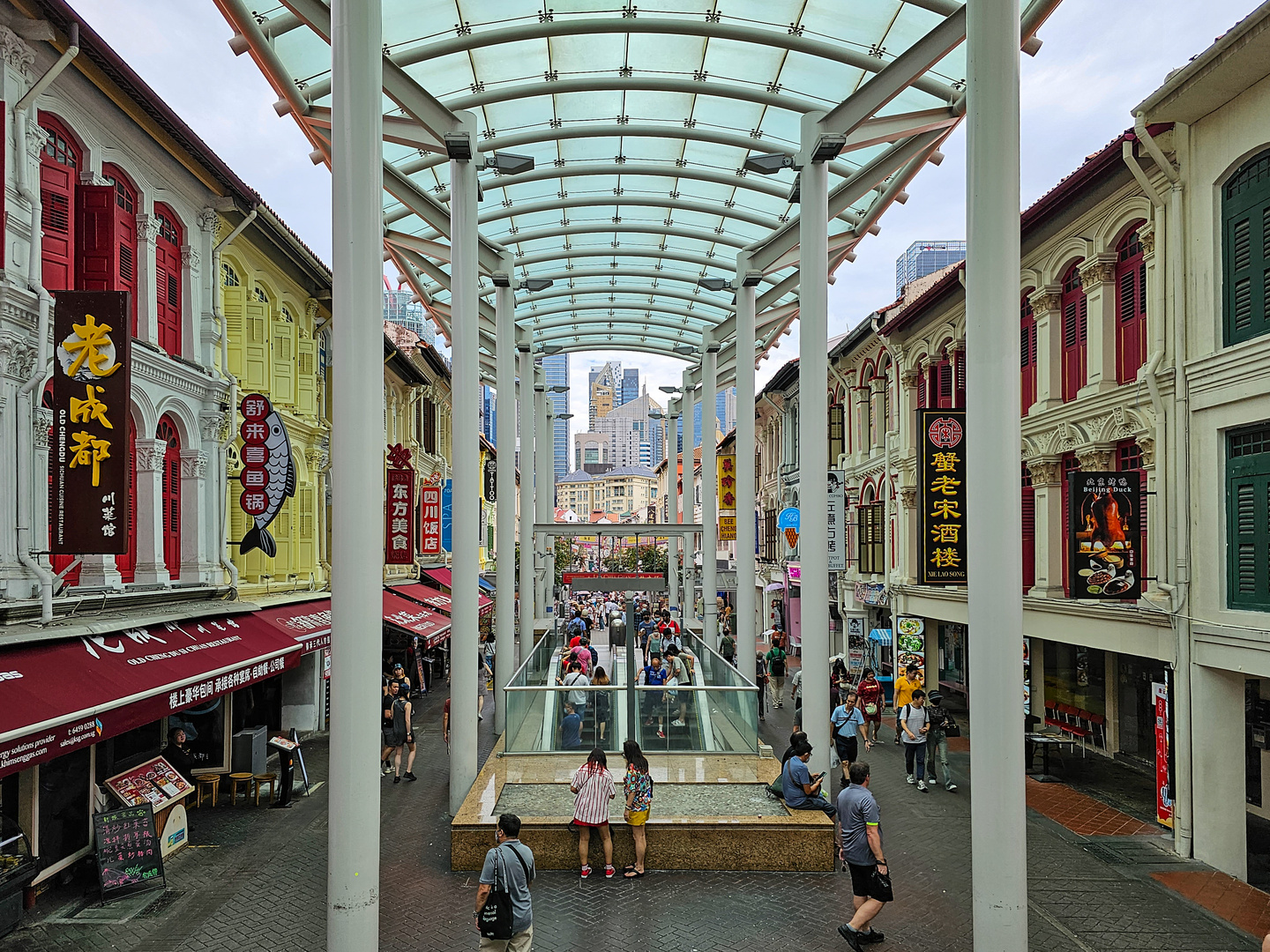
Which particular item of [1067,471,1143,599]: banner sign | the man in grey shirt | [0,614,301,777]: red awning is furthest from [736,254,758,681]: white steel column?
the man in grey shirt

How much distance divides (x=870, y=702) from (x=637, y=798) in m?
8.98

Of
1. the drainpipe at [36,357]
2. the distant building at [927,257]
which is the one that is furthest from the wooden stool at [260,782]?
the distant building at [927,257]

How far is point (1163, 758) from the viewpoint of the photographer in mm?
11719

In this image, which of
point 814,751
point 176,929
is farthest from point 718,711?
point 176,929

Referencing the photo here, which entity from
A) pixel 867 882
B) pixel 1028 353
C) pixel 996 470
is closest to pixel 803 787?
pixel 867 882

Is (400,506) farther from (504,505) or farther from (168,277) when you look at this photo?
(168,277)

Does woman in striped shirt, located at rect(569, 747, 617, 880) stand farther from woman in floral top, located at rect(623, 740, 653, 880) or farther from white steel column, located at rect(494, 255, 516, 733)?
white steel column, located at rect(494, 255, 516, 733)

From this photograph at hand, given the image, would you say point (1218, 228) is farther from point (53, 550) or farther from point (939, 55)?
point (53, 550)

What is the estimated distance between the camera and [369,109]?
729 centimetres

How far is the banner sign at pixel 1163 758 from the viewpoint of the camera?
11.6 meters

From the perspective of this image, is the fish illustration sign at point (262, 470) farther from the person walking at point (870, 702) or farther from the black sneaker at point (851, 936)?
the person walking at point (870, 702)

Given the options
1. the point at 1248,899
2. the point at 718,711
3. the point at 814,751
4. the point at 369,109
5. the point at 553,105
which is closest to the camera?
the point at 369,109

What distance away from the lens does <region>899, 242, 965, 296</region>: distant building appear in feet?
264

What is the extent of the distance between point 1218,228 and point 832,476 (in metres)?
9.26
